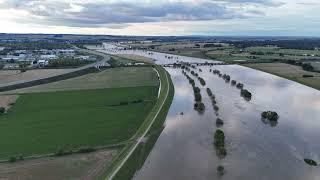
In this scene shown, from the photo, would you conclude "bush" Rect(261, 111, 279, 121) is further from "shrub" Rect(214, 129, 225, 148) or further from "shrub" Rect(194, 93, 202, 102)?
"shrub" Rect(194, 93, 202, 102)

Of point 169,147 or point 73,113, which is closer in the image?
point 169,147

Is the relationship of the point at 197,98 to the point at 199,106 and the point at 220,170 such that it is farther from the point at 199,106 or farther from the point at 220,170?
the point at 220,170

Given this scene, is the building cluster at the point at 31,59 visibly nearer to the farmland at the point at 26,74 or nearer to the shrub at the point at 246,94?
the farmland at the point at 26,74

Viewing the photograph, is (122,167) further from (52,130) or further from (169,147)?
(52,130)

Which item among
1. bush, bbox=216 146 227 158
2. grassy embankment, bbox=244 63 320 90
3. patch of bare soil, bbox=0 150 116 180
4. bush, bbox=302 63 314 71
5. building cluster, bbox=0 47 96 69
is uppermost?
bush, bbox=302 63 314 71

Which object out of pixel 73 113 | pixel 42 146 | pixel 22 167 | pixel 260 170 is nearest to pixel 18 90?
pixel 73 113

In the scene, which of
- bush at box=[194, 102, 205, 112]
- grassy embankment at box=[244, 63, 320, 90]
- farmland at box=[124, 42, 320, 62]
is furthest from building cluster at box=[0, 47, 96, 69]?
bush at box=[194, 102, 205, 112]

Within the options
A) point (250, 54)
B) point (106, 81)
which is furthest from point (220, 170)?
point (250, 54)
